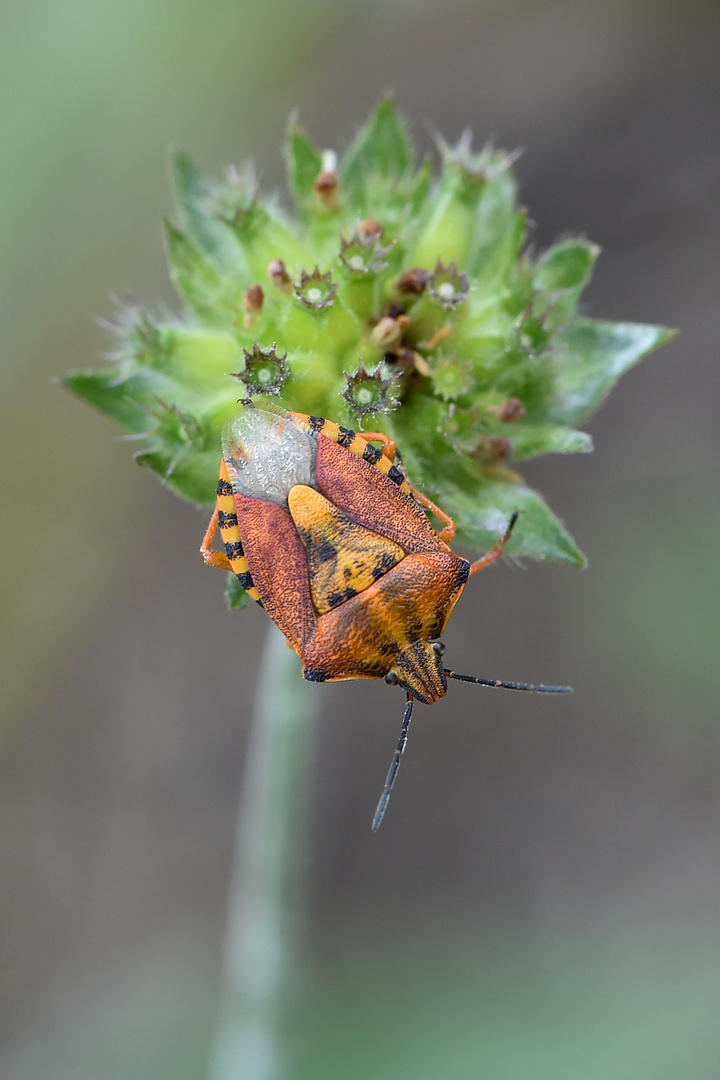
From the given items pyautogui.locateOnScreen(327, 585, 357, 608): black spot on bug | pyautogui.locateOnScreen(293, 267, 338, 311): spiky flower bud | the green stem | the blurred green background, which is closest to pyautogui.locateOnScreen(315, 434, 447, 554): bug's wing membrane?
pyautogui.locateOnScreen(327, 585, 357, 608): black spot on bug

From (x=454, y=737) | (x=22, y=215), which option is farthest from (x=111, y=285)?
(x=454, y=737)

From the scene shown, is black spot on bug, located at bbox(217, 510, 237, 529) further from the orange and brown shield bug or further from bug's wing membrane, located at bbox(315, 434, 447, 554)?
bug's wing membrane, located at bbox(315, 434, 447, 554)

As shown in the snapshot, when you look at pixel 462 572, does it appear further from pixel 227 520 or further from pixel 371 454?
pixel 227 520

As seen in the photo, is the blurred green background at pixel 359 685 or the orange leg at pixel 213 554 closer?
the orange leg at pixel 213 554

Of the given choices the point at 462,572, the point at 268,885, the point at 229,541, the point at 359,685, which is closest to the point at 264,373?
the point at 229,541

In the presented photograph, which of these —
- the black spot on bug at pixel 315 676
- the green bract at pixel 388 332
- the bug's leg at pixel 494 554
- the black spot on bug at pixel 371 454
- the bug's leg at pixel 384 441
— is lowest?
the black spot on bug at pixel 315 676

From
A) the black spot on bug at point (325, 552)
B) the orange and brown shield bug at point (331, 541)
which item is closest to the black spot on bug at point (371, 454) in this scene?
the orange and brown shield bug at point (331, 541)

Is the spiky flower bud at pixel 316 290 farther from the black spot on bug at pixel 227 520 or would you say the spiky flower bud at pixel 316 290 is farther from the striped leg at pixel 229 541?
the black spot on bug at pixel 227 520

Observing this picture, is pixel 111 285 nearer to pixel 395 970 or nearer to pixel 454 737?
pixel 454 737
